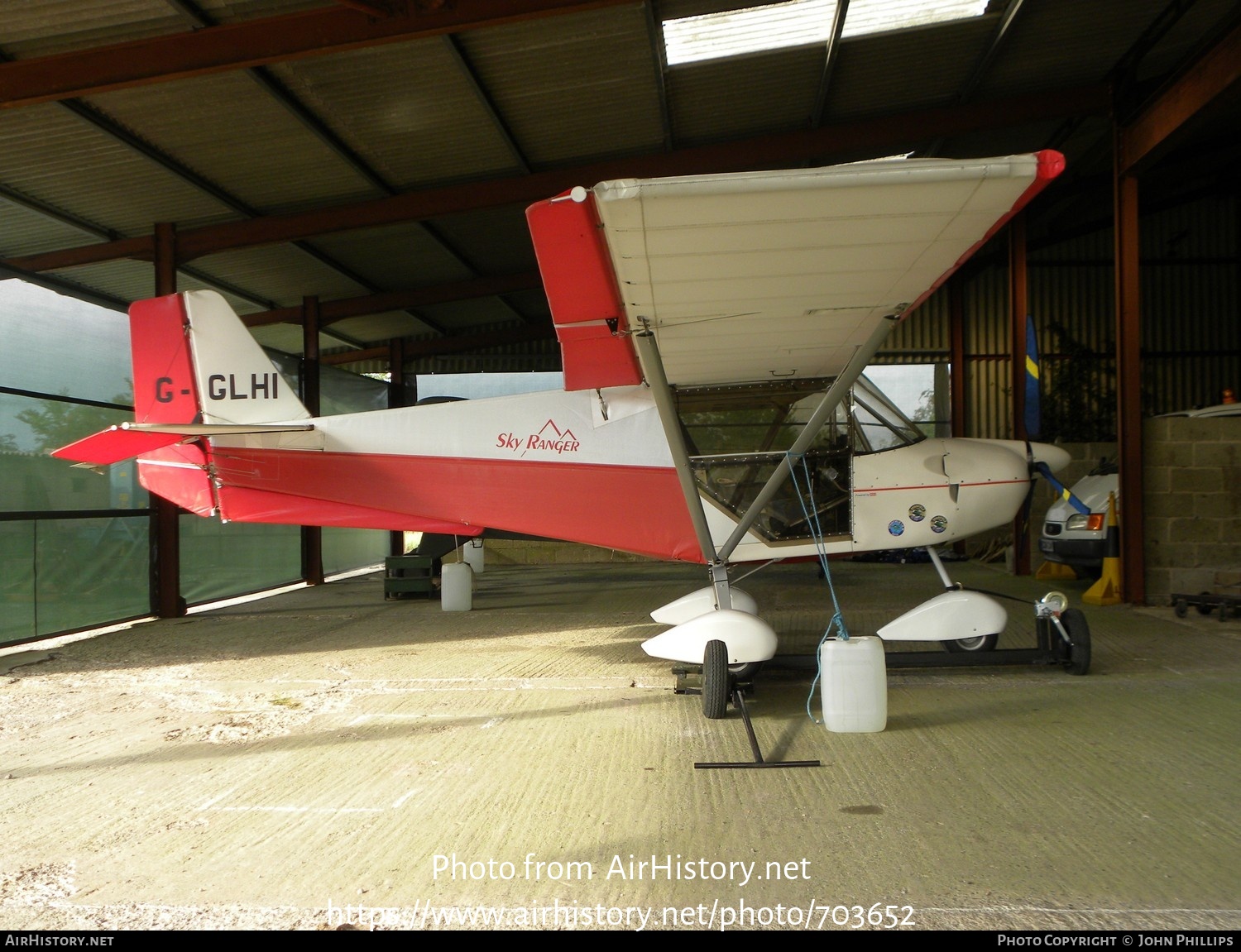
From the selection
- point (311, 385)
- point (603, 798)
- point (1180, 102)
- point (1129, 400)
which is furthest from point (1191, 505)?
point (311, 385)

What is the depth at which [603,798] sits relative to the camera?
3748mm

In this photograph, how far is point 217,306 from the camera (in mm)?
7898

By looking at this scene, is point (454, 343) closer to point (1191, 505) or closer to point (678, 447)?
point (1191, 505)

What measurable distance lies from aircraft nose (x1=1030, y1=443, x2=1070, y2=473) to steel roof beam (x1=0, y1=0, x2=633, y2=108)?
5.42m

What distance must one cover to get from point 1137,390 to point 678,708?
25.3 feet

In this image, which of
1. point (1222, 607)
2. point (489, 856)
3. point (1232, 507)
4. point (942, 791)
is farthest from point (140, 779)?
point (1232, 507)

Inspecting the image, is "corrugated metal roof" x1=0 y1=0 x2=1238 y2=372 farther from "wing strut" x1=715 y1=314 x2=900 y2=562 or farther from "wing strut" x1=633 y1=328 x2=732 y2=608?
"wing strut" x1=715 y1=314 x2=900 y2=562

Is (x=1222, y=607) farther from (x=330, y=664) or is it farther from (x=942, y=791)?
(x=330, y=664)

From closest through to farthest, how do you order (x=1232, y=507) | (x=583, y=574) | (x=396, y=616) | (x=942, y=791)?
(x=942, y=791)
(x=1232, y=507)
(x=396, y=616)
(x=583, y=574)

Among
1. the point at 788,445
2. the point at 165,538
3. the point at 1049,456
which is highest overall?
the point at 788,445

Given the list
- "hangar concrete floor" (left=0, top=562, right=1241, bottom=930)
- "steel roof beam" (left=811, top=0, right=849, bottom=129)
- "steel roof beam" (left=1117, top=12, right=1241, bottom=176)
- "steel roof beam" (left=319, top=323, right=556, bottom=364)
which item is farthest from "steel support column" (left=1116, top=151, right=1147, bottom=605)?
"steel roof beam" (left=319, top=323, right=556, bottom=364)

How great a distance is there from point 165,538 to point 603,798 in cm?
900

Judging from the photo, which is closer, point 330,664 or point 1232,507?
point 330,664

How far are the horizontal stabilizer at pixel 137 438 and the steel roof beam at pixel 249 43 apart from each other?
2729 mm
